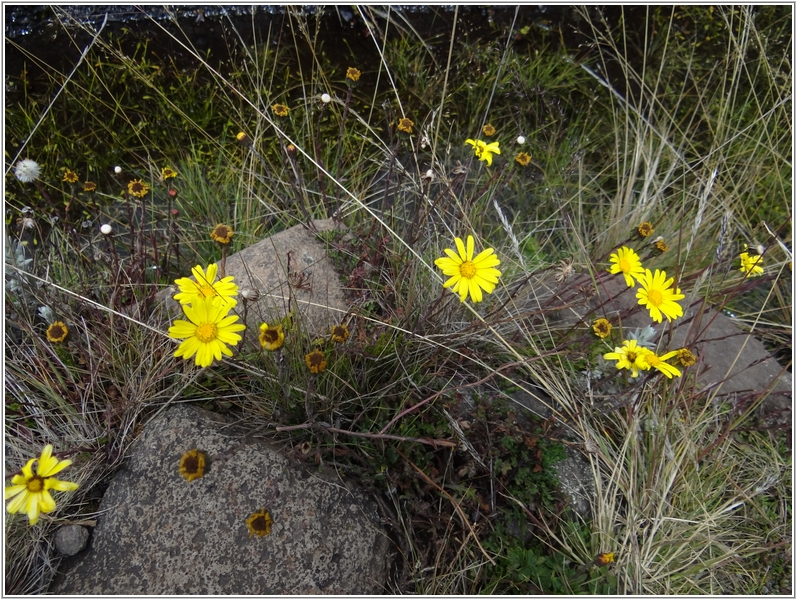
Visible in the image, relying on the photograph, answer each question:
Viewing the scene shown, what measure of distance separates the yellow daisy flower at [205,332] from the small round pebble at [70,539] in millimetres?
706

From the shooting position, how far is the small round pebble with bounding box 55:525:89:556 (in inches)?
56.8

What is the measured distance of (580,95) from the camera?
10.4 feet

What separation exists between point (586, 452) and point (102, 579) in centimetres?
153

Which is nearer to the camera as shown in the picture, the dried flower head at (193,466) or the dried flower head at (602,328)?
the dried flower head at (193,466)

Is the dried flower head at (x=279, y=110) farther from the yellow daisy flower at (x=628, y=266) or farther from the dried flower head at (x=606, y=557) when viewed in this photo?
the dried flower head at (x=606, y=557)

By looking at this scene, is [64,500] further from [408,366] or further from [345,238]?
[345,238]

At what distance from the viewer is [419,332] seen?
1.86m

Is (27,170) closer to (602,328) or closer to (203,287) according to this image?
(203,287)

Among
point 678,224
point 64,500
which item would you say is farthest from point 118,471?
point 678,224

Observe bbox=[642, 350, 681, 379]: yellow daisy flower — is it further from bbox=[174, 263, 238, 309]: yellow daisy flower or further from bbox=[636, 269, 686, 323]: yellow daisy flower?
bbox=[174, 263, 238, 309]: yellow daisy flower

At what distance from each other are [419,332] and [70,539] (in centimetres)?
127

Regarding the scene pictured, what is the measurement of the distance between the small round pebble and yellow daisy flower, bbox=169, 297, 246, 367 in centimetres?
71

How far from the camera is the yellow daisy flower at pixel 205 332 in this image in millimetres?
1234

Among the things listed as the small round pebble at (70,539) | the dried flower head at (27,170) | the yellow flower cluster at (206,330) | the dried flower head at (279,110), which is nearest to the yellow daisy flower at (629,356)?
the yellow flower cluster at (206,330)
